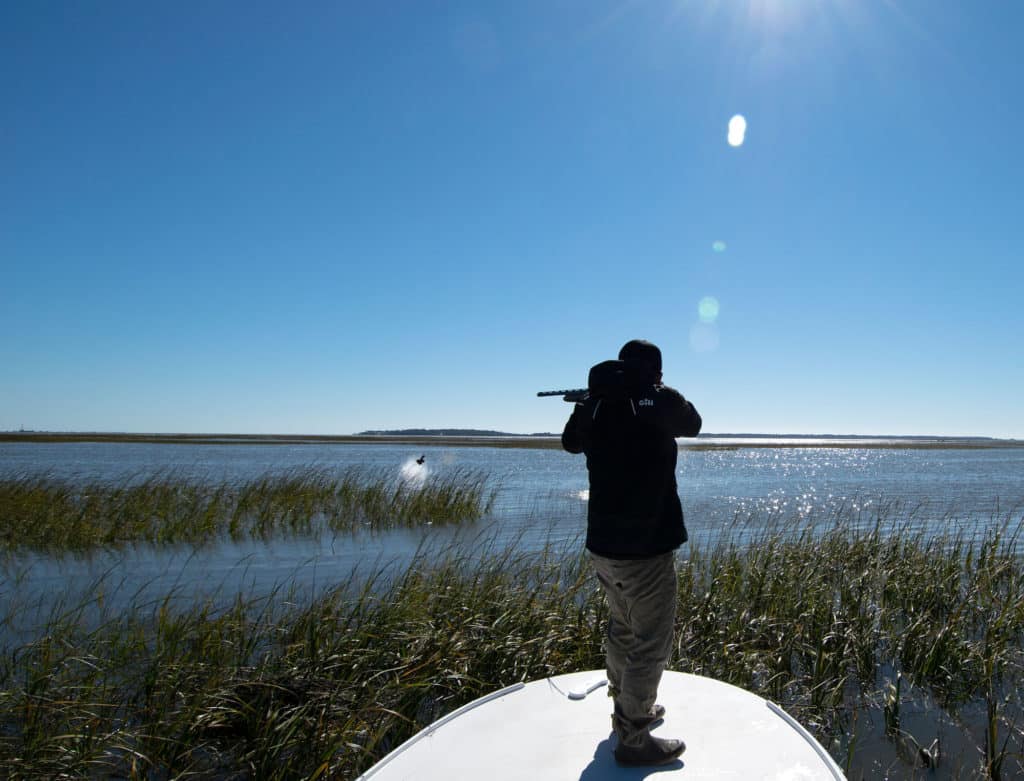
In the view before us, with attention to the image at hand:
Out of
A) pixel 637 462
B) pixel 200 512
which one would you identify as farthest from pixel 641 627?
pixel 200 512

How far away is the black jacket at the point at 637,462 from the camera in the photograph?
3.21 meters

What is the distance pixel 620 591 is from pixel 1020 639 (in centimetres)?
629

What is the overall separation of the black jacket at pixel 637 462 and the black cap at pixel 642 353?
115 millimetres

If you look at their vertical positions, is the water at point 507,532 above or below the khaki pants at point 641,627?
below

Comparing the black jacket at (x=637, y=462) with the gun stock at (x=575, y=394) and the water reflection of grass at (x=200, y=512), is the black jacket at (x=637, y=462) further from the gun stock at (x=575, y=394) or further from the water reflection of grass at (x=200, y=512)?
the water reflection of grass at (x=200, y=512)

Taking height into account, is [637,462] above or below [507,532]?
above

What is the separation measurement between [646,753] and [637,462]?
1.47m

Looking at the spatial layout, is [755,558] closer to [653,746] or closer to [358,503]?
[653,746]

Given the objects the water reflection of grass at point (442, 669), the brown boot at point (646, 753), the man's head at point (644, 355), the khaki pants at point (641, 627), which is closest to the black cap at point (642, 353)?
the man's head at point (644, 355)

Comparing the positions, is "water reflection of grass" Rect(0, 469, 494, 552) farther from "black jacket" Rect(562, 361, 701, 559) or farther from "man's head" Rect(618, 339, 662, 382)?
"man's head" Rect(618, 339, 662, 382)

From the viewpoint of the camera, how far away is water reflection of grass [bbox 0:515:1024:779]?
4.23 metres

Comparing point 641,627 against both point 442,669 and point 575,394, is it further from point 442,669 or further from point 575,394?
point 442,669

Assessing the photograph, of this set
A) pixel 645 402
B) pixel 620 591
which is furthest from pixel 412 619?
pixel 645 402

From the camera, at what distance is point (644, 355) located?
→ 333 cm
